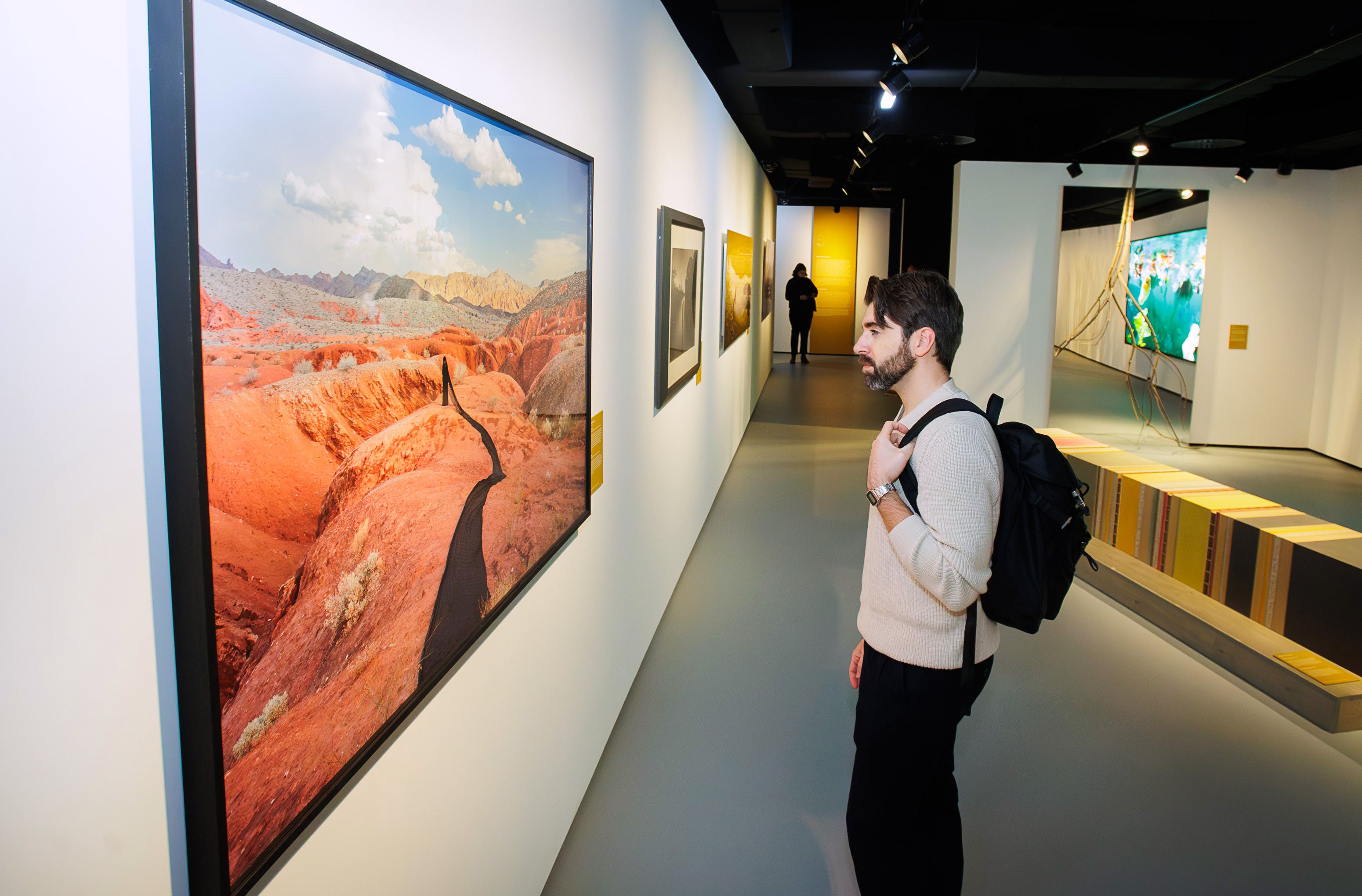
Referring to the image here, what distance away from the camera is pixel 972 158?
9.42 m

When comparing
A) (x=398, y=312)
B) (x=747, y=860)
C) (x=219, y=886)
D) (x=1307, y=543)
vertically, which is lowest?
(x=747, y=860)

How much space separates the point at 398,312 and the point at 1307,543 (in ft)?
12.9

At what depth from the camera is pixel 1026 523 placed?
1.88 metres

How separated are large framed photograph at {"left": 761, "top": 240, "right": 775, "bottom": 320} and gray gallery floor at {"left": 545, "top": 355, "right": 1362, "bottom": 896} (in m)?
6.95

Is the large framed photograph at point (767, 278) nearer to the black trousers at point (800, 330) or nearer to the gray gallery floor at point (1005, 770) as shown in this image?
the black trousers at point (800, 330)

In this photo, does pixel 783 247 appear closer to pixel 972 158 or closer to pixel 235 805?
pixel 972 158

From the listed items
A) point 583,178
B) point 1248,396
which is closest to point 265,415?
point 583,178

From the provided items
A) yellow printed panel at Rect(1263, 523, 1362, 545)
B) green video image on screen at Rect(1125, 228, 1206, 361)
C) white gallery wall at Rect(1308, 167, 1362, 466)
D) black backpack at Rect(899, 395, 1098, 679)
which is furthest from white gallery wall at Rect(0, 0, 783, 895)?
green video image on screen at Rect(1125, 228, 1206, 361)

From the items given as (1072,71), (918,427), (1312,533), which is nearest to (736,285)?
(1072,71)

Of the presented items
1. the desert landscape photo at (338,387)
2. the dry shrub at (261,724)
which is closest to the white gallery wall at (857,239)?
the desert landscape photo at (338,387)

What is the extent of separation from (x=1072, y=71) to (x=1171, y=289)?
6.94 meters

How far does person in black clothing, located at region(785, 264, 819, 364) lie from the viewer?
632 inches

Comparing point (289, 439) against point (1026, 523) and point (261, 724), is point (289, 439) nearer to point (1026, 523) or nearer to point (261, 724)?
point (261, 724)

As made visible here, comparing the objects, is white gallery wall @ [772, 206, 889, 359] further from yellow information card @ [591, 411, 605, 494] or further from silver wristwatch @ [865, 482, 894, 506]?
→ silver wristwatch @ [865, 482, 894, 506]
